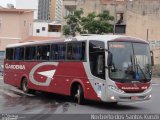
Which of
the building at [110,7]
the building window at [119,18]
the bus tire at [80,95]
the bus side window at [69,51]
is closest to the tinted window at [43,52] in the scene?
the bus side window at [69,51]

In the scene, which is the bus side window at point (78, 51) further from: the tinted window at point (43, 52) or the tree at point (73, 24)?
the tree at point (73, 24)

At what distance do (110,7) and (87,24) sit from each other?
40.0 feet

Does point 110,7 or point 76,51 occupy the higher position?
point 110,7

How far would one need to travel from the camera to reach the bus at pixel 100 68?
17.4 metres

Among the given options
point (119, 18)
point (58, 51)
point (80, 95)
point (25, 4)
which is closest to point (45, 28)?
point (25, 4)

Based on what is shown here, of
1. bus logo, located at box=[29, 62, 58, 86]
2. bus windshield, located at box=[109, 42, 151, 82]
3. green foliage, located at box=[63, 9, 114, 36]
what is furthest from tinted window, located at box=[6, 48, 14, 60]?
green foliage, located at box=[63, 9, 114, 36]

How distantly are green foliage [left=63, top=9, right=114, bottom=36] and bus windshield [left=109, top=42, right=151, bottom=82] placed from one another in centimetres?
3741

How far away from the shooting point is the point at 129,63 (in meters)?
17.7

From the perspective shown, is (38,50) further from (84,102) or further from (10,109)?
(10,109)

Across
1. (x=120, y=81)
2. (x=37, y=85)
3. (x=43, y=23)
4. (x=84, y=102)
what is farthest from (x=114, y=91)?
(x=43, y=23)

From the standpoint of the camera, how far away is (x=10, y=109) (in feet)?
55.0

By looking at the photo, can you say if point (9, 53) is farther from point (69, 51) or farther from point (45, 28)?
point (45, 28)

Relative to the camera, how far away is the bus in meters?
17.4

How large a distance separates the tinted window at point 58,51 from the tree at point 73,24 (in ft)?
116
